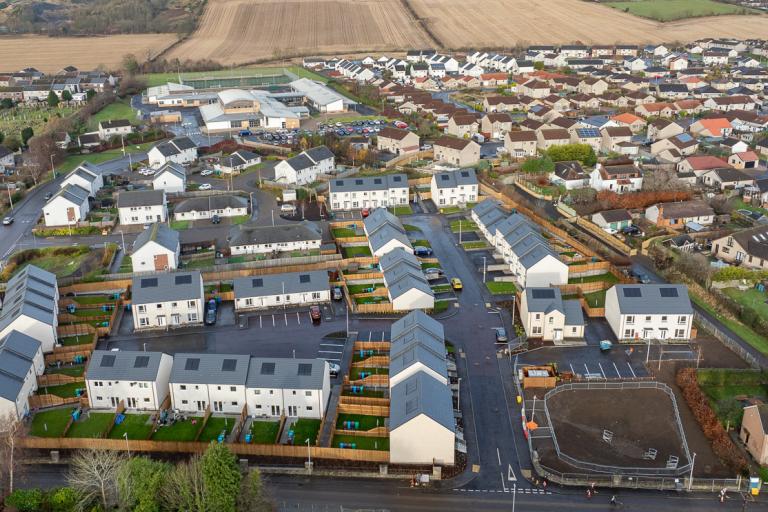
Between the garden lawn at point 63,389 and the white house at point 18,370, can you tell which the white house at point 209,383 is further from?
the white house at point 18,370

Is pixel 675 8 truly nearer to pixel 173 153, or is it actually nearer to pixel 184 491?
pixel 173 153

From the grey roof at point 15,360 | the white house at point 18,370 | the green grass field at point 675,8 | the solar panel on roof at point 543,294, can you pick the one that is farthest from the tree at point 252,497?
the green grass field at point 675,8

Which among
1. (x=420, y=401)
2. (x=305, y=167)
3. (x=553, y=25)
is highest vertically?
(x=553, y=25)

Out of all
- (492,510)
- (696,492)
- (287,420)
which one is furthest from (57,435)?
(696,492)

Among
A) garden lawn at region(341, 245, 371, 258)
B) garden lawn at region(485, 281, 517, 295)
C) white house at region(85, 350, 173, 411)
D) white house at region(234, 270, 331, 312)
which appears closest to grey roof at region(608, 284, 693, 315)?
garden lawn at region(485, 281, 517, 295)

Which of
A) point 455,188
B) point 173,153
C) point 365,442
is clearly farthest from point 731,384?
point 173,153
